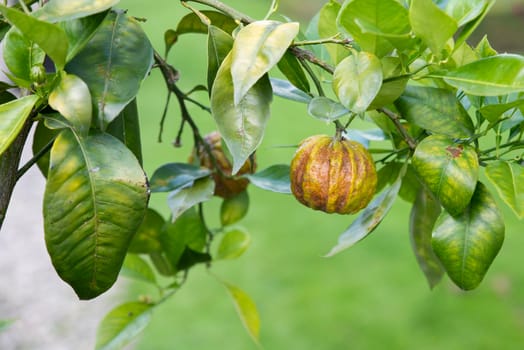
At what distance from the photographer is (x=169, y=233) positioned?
845mm

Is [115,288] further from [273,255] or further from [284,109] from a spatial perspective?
[284,109]

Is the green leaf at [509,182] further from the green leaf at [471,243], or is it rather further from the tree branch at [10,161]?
the tree branch at [10,161]

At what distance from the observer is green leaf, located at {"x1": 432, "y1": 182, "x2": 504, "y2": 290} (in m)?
0.57

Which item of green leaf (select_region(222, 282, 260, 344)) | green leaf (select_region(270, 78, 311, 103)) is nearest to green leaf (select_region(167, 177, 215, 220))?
green leaf (select_region(270, 78, 311, 103))

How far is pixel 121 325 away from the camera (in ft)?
2.94

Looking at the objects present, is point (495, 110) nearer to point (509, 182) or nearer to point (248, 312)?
point (509, 182)

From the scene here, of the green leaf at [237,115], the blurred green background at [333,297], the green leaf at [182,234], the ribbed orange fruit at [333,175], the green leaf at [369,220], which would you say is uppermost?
the green leaf at [237,115]

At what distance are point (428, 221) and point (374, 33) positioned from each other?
0.37 meters

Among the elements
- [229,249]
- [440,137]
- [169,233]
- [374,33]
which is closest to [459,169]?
[440,137]

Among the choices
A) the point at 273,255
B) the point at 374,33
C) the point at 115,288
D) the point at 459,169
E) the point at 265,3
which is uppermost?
the point at 374,33

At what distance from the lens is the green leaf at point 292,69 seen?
1.88 feet

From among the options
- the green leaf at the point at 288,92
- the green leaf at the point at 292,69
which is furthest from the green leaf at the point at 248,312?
the green leaf at the point at 292,69

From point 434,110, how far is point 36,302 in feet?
9.90

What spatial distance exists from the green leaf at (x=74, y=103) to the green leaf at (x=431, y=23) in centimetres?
22
